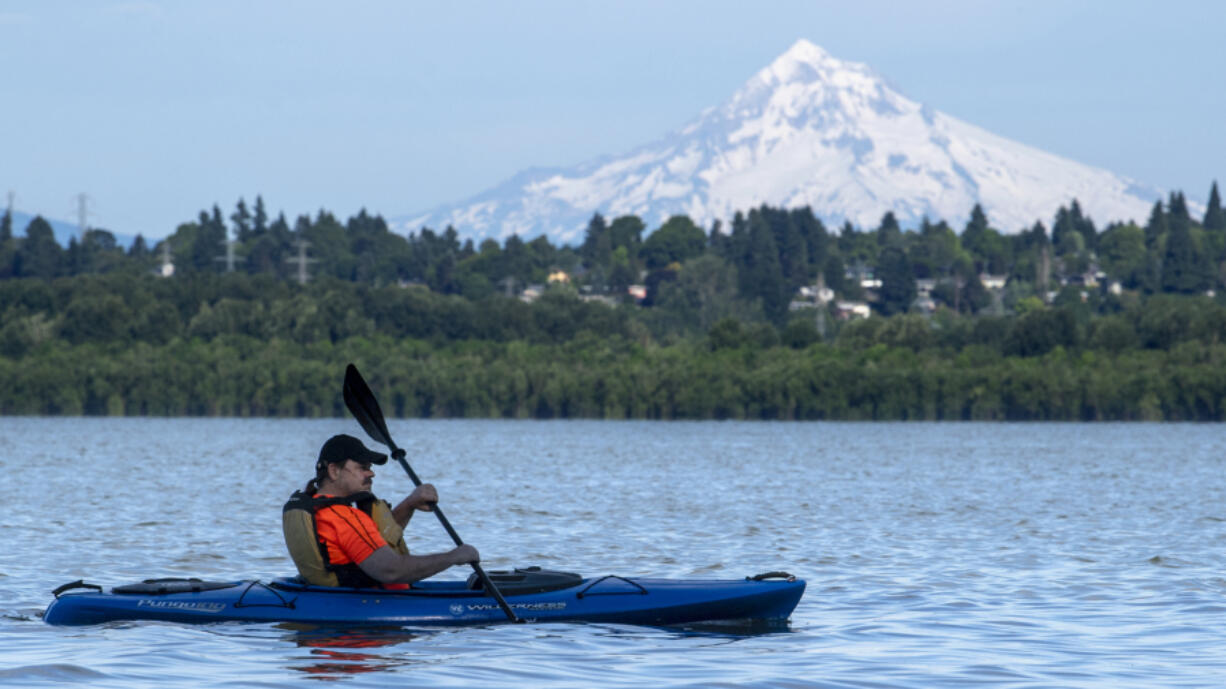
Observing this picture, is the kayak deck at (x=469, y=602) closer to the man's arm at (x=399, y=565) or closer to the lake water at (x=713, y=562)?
the lake water at (x=713, y=562)

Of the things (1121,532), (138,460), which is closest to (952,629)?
(1121,532)

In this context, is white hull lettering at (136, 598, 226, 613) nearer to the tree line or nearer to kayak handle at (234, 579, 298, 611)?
kayak handle at (234, 579, 298, 611)

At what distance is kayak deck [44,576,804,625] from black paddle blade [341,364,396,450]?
2.24 m

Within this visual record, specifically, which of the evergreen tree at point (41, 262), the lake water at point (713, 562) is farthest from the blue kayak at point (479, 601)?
the evergreen tree at point (41, 262)

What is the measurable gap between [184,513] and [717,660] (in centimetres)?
2003

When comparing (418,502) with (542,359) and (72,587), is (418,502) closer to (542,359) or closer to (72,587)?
(72,587)

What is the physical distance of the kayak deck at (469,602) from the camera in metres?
16.5

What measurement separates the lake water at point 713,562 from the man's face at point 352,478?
4.74 feet

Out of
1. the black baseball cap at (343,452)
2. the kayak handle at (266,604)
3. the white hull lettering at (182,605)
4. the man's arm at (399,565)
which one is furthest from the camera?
the white hull lettering at (182,605)

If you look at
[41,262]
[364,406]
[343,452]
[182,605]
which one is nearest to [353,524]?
[343,452]

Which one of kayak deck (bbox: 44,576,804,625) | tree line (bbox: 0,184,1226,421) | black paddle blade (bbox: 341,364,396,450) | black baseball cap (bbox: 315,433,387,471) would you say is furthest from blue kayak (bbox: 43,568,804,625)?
tree line (bbox: 0,184,1226,421)

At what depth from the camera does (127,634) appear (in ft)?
54.3

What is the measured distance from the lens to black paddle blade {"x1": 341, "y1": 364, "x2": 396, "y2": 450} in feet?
62.1

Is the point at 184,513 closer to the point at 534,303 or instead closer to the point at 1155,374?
the point at 1155,374
